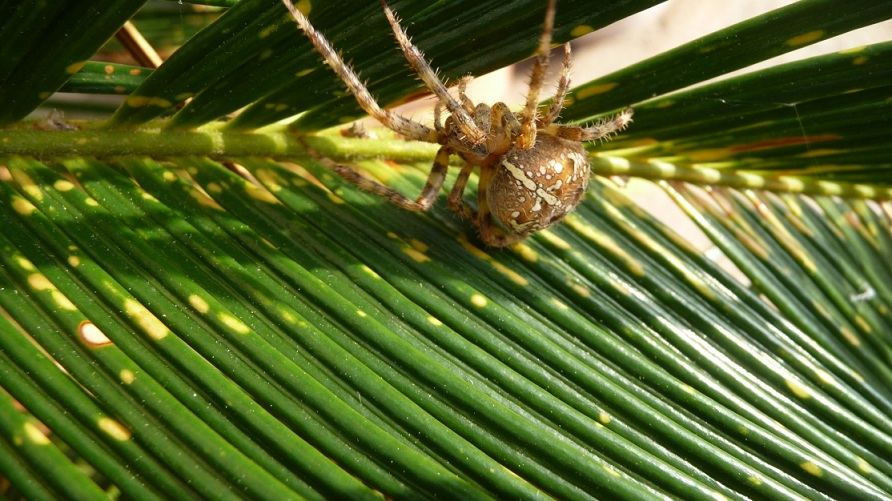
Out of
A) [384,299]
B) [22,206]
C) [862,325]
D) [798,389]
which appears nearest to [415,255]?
[384,299]

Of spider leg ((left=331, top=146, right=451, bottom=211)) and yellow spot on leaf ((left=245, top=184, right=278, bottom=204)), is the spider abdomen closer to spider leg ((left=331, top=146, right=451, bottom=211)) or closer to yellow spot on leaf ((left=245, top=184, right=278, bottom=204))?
spider leg ((left=331, top=146, right=451, bottom=211))

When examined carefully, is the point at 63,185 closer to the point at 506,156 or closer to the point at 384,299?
the point at 384,299

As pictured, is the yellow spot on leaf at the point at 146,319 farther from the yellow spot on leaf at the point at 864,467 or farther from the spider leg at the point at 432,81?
the yellow spot on leaf at the point at 864,467

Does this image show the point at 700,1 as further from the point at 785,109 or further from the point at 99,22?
the point at 99,22

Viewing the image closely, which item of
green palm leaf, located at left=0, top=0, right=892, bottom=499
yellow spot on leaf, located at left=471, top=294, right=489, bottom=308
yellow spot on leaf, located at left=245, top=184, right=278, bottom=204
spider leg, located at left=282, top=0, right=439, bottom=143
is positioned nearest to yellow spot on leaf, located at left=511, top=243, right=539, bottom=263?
green palm leaf, located at left=0, top=0, right=892, bottom=499

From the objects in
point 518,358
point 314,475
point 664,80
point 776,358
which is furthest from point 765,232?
point 314,475

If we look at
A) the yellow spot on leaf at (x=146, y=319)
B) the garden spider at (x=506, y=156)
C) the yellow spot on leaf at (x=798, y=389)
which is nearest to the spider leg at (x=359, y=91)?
the garden spider at (x=506, y=156)
